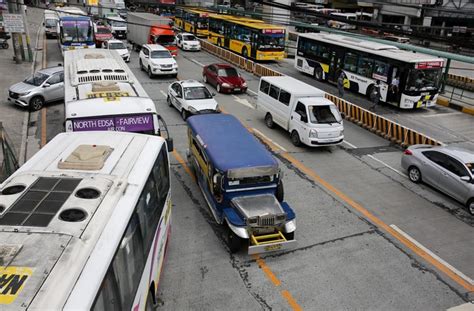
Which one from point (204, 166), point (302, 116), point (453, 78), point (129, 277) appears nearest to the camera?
point (129, 277)

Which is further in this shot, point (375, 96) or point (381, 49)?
point (381, 49)

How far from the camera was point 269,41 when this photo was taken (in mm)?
31891

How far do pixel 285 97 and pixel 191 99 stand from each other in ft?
14.9

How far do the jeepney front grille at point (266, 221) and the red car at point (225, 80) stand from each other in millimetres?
15516

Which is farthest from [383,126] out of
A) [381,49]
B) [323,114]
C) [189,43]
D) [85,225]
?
[189,43]

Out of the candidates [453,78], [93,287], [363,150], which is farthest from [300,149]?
[453,78]

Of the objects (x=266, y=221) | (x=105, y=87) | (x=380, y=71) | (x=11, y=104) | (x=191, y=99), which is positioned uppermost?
(x=105, y=87)

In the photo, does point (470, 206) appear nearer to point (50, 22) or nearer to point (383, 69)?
point (383, 69)

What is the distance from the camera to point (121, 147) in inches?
288

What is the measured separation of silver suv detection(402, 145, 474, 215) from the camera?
12.3 m

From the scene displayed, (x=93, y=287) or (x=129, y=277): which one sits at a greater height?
(x=93, y=287)

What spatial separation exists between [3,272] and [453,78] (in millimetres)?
33275

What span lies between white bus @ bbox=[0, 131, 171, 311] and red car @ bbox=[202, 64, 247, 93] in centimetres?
1635

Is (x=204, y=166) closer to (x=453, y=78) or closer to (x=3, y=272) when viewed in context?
(x=3, y=272)
